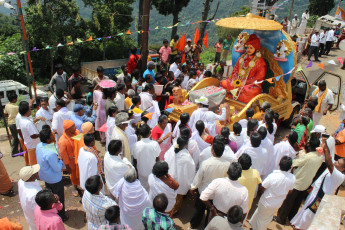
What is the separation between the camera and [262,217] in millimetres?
4375

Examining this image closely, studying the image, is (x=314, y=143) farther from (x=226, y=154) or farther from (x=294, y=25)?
(x=294, y=25)

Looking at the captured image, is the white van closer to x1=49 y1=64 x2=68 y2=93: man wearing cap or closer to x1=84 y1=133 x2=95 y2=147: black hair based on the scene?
x1=49 y1=64 x2=68 y2=93: man wearing cap

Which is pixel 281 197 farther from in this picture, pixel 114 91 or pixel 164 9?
pixel 164 9

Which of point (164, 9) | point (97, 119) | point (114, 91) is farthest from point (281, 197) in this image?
point (164, 9)

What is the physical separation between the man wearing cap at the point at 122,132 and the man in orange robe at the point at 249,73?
4223 millimetres

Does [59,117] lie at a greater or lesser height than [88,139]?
lesser

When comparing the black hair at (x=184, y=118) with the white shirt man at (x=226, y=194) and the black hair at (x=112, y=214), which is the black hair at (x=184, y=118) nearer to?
the white shirt man at (x=226, y=194)

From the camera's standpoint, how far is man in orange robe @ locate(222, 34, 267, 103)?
7598mm

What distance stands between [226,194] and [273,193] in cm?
101

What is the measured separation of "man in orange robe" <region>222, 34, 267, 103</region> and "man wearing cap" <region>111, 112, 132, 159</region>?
13.9 ft

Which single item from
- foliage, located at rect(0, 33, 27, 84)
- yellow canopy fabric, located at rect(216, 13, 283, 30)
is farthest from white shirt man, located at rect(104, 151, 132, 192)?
foliage, located at rect(0, 33, 27, 84)

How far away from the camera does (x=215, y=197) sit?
3639 mm

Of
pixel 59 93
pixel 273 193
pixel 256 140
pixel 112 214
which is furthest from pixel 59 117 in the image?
pixel 273 193

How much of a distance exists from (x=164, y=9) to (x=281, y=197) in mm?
17353
